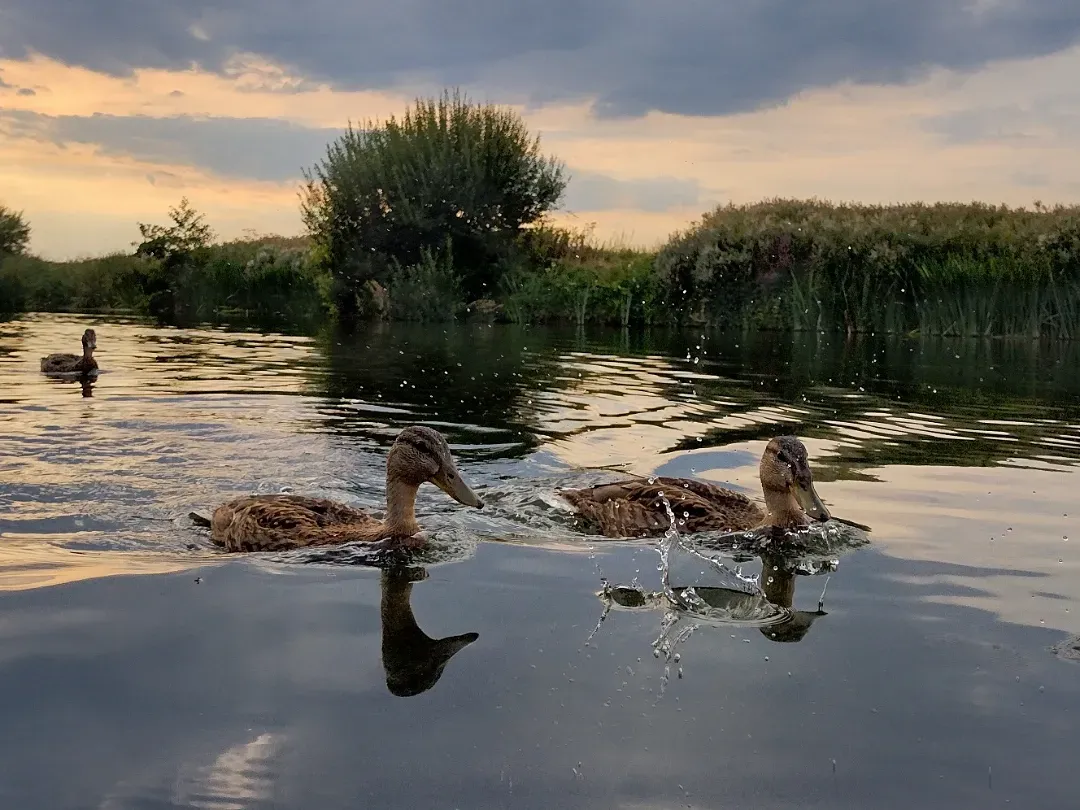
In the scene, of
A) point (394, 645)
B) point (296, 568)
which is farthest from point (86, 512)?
point (394, 645)

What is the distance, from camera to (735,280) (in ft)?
103

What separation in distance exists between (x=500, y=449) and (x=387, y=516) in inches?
147

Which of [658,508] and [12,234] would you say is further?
[12,234]

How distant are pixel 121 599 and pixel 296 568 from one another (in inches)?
40.1

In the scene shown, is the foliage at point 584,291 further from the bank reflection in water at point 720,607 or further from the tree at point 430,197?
the bank reflection in water at point 720,607

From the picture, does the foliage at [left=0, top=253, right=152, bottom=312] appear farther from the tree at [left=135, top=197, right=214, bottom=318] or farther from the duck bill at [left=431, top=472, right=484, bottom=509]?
Result: the duck bill at [left=431, top=472, right=484, bottom=509]

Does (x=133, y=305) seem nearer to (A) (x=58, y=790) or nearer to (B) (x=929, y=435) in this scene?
(B) (x=929, y=435)

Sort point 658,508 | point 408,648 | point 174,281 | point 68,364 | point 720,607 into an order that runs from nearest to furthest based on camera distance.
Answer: point 408,648
point 720,607
point 658,508
point 68,364
point 174,281

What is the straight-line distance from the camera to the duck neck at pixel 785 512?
7.42m

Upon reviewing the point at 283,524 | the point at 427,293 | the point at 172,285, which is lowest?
the point at 283,524

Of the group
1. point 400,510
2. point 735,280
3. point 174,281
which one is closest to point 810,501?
point 400,510

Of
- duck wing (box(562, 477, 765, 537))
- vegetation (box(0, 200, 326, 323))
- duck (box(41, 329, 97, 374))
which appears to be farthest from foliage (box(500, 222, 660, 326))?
duck wing (box(562, 477, 765, 537))

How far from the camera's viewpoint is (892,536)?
7445mm

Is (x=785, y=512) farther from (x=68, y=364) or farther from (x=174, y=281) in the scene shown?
(x=174, y=281)
